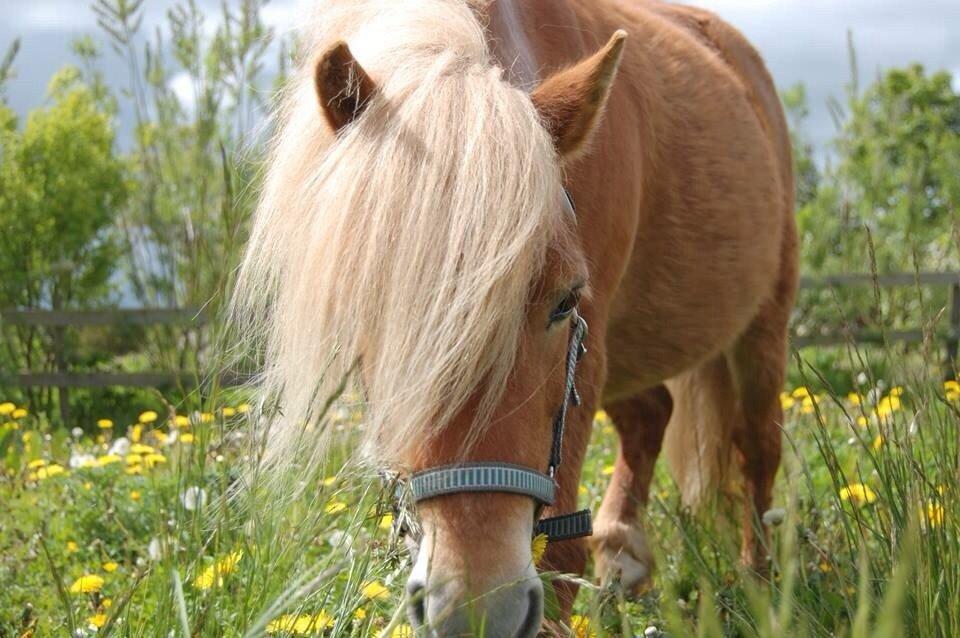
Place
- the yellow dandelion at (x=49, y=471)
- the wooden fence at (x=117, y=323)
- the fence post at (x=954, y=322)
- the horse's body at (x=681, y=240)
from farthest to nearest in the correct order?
the fence post at (x=954, y=322), the wooden fence at (x=117, y=323), the yellow dandelion at (x=49, y=471), the horse's body at (x=681, y=240)

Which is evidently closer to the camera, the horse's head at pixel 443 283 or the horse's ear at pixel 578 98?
the horse's head at pixel 443 283

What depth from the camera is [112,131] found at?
9.52 metres

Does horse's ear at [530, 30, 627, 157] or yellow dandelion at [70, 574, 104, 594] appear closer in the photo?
horse's ear at [530, 30, 627, 157]

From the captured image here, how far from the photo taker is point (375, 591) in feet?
7.52

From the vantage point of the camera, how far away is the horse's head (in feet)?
Answer: 6.28

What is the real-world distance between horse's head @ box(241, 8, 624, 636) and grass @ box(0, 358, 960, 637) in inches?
5.9

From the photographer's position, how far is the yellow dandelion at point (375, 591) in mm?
1957

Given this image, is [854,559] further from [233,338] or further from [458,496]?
[233,338]

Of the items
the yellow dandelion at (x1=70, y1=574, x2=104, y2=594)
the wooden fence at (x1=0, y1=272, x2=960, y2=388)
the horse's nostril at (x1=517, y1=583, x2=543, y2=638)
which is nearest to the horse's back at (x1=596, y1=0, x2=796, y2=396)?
the horse's nostril at (x1=517, y1=583, x2=543, y2=638)

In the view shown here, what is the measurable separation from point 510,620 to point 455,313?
54cm

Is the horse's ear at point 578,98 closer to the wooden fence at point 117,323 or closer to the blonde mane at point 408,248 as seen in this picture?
the blonde mane at point 408,248

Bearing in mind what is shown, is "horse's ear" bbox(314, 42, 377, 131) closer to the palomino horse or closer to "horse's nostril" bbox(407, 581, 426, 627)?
the palomino horse

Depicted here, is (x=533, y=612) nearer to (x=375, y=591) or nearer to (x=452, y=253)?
(x=375, y=591)

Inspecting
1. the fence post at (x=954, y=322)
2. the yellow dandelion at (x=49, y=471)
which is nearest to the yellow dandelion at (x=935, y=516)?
the yellow dandelion at (x=49, y=471)
